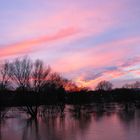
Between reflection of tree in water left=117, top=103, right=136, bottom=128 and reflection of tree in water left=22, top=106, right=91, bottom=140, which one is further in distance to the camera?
reflection of tree in water left=117, top=103, right=136, bottom=128

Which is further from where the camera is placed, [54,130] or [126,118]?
[126,118]

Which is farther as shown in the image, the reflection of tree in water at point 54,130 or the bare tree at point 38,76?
the bare tree at point 38,76

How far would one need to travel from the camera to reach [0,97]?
6075cm

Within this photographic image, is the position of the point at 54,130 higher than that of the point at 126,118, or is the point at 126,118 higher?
the point at 126,118

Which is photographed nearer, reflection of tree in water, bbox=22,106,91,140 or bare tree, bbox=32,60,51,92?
reflection of tree in water, bbox=22,106,91,140

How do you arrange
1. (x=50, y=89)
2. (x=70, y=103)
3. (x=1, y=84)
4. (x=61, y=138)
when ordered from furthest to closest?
(x=70, y=103)
(x=50, y=89)
(x=1, y=84)
(x=61, y=138)

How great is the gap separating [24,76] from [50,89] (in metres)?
9.68

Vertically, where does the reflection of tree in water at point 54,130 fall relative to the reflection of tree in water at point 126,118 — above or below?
below

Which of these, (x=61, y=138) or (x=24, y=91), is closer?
(x=61, y=138)

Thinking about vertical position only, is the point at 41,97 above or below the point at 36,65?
below

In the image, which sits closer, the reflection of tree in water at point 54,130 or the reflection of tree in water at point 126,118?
the reflection of tree in water at point 54,130

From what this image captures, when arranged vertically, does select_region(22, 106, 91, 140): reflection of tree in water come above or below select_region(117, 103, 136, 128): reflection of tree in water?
below

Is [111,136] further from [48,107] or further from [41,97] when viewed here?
[48,107]

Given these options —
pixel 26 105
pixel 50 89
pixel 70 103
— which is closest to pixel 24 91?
pixel 26 105
